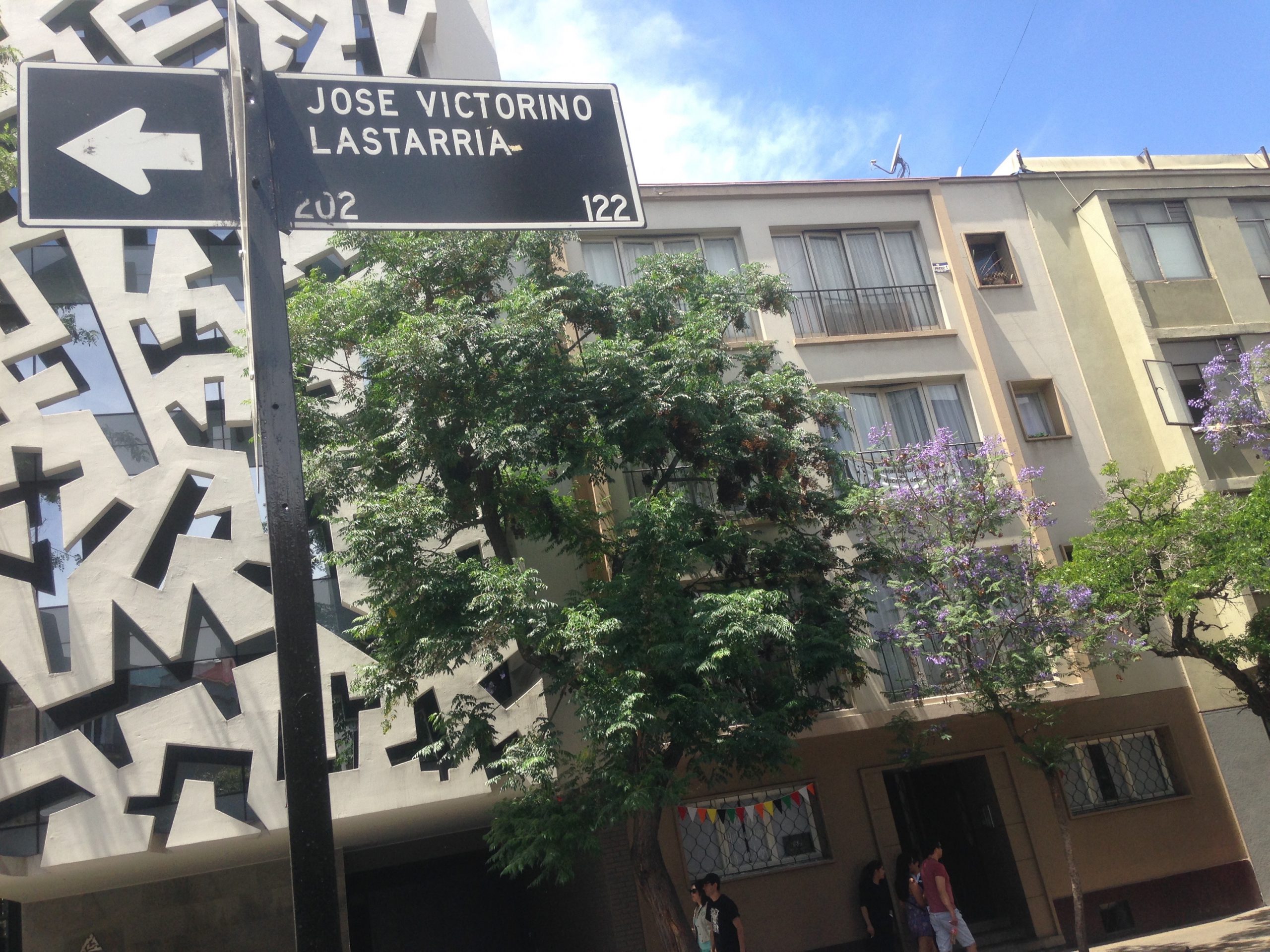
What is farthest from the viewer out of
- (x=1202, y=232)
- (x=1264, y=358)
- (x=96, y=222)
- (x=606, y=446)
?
(x=1202, y=232)

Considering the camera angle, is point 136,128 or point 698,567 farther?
point 698,567

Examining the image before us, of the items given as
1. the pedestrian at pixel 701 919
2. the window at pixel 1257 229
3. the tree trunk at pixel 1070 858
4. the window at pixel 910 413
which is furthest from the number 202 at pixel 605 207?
the window at pixel 1257 229

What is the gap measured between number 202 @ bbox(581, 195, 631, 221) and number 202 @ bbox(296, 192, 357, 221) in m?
0.93

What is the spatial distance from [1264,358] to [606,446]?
11.0m

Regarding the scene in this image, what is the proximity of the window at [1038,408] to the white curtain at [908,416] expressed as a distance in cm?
199

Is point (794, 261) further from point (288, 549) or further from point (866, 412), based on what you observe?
point (288, 549)

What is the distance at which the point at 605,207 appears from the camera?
4.31 meters

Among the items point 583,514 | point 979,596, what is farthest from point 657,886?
point 979,596

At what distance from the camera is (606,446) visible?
37.6 feet

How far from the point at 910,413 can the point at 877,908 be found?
7804mm

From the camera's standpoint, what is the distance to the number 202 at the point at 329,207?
383 cm

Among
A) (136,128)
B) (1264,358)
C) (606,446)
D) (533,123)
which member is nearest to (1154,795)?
(1264,358)

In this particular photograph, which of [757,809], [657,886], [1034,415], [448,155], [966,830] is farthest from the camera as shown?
[1034,415]

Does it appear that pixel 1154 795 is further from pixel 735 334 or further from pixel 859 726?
pixel 735 334
